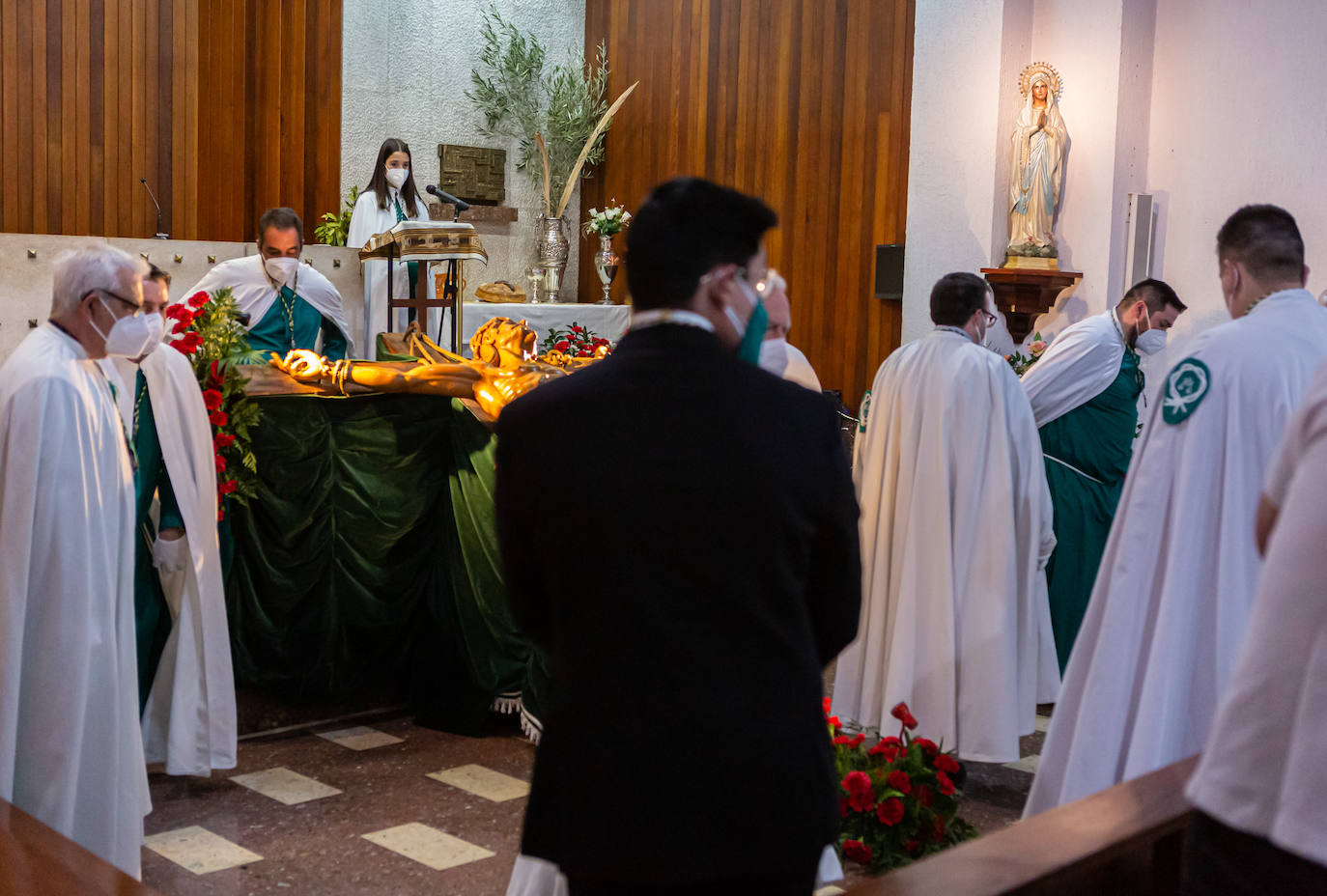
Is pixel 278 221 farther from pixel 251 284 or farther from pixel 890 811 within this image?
pixel 890 811

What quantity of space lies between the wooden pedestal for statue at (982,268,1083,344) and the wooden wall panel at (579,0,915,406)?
1.27 m

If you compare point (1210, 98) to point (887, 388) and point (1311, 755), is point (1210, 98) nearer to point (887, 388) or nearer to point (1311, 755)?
point (887, 388)

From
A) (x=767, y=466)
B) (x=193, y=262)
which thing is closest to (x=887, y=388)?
(x=767, y=466)

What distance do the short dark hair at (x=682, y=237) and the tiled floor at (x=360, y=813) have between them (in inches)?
98.4

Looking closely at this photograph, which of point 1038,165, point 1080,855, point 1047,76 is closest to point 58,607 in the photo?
point 1080,855

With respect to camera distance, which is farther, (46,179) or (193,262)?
(46,179)

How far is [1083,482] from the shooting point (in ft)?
19.4

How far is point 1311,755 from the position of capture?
4.92 ft

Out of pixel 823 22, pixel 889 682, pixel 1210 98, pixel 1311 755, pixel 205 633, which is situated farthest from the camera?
pixel 823 22

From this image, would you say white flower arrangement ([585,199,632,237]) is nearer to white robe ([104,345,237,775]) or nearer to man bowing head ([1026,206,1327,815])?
white robe ([104,345,237,775])

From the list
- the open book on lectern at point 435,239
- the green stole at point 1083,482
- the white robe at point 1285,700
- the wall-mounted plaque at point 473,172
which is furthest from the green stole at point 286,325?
the white robe at point 1285,700

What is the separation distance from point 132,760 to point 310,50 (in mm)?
9193

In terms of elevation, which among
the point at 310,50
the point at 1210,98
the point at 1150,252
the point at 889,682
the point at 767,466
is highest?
the point at 310,50

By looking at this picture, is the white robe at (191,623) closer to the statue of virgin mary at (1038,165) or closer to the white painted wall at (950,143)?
the statue of virgin mary at (1038,165)
